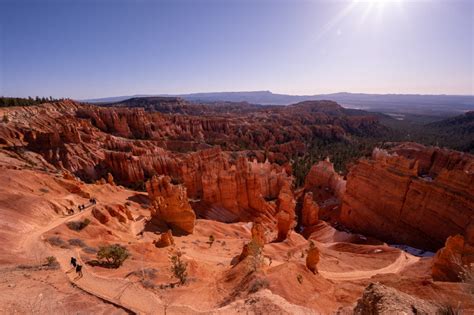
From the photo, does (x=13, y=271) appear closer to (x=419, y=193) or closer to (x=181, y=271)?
(x=181, y=271)

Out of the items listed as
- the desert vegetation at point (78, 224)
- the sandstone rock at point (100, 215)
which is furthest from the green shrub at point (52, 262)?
the sandstone rock at point (100, 215)

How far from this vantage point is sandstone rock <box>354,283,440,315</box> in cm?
761

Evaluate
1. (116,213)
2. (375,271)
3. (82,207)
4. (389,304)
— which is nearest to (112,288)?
(389,304)

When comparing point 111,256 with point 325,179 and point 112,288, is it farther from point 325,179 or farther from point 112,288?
point 325,179

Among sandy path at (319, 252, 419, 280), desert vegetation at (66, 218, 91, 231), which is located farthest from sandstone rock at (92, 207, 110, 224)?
sandy path at (319, 252, 419, 280)

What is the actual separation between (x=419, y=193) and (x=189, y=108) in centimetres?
16001

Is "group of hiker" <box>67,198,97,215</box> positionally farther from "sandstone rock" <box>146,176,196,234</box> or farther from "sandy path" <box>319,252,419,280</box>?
"sandy path" <box>319,252,419,280</box>

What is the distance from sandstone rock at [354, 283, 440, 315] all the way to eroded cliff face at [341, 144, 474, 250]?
2116 cm

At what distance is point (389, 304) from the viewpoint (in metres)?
7.88

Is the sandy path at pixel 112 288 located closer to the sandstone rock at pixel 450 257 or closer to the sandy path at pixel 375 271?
the sandy path at pixel 375 271

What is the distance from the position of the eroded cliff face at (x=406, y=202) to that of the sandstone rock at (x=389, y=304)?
21162 millimetres

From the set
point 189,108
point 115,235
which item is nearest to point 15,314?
point 115,235

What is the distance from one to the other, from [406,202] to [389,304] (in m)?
25.1

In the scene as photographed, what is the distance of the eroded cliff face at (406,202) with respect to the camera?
24.8m
